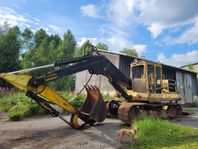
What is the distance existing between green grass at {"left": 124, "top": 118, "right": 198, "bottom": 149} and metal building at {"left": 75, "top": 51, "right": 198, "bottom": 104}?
11604 millimetres

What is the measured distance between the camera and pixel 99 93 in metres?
10.2

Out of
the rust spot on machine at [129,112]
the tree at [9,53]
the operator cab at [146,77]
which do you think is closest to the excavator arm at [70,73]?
the rust spot on machine at [129,112]

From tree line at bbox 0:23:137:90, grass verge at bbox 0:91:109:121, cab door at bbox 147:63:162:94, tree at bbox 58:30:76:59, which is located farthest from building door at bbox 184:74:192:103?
tree at bbox 58:30:76:59

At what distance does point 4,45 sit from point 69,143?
25496 millimetres

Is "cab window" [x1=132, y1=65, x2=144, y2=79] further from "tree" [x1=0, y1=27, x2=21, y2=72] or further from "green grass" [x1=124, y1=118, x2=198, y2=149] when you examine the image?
"tree" [x1=0, y1=27, x2=21, y2=72]

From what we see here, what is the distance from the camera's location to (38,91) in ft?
27.5

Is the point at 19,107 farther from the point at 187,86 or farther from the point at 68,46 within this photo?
the point at 68,46

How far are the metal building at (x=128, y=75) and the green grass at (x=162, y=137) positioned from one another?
11.6 m

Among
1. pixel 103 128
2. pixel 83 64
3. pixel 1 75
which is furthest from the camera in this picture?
pixel 103 128

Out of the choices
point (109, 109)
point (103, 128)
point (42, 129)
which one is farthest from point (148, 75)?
point (42, 129)

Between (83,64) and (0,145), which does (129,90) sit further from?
(0,145)

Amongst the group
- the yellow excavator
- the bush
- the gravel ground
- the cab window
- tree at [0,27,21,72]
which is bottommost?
the gravel ground

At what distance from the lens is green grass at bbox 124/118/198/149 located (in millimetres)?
6882

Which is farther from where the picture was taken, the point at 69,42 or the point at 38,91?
the point at 69,42
